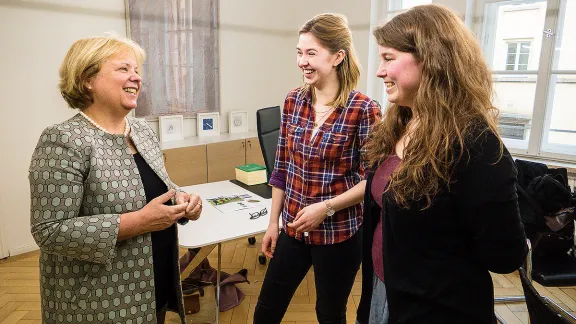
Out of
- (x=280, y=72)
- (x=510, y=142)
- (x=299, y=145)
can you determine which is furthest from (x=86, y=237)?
(x=280, y=72)

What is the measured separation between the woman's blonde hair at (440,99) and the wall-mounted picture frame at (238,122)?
3828 millimetres

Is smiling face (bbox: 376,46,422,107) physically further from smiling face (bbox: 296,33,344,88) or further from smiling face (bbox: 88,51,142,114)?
smiling face (bbox: 88,51,142,114)

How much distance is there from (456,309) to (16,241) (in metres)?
3.64

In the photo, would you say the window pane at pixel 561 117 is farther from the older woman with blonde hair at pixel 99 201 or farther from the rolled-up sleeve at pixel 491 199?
the older woman with blonde hair at pixel 99 201

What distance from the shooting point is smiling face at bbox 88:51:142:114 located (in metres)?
1.29

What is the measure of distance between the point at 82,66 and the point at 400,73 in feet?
3.16

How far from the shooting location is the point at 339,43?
1.52 m

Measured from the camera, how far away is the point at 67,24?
11.3ft

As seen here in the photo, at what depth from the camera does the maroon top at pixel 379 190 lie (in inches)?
45.3

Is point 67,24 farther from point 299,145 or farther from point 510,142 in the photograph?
point 510,142

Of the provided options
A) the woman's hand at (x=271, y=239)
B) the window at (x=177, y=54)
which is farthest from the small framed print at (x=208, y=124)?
the woman's hand at (x=271, y=239)

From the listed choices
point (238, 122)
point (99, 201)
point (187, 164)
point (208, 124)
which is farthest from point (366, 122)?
point (238, 122)

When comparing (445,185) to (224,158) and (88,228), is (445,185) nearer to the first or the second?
(88,228)

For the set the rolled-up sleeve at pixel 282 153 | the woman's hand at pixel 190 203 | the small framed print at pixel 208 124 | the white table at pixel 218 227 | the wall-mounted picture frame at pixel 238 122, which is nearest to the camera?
the woman's hand at pixel 190 203
